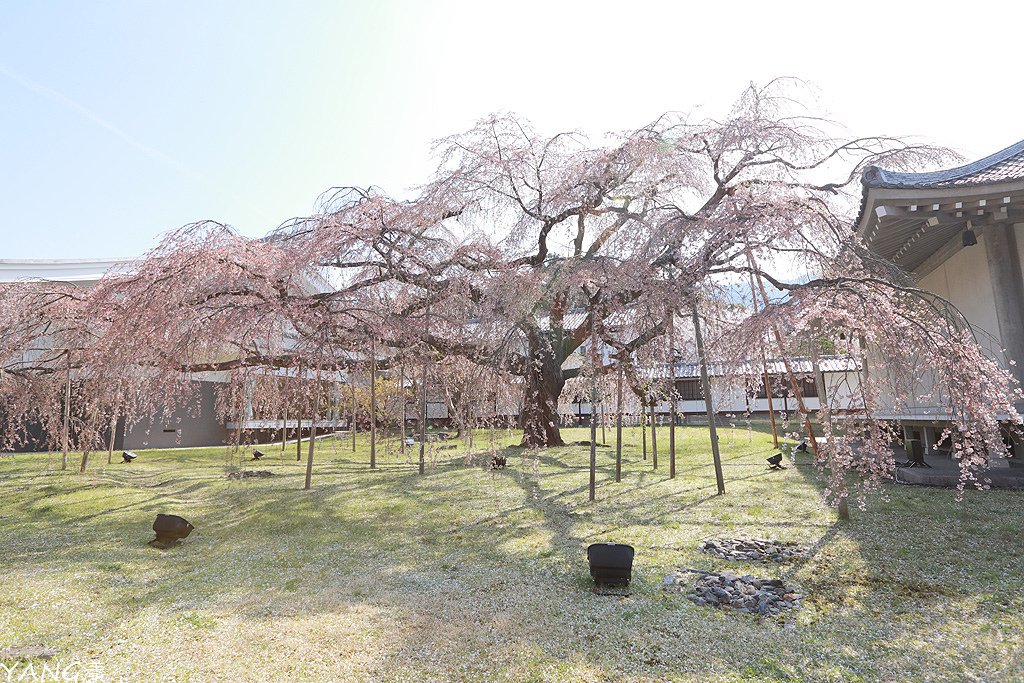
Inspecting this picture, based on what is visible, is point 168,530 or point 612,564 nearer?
point 612,564

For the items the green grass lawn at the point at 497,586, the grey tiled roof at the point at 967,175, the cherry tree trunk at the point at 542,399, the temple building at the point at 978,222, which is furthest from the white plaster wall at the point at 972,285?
the cherry tree trunk at the point at 542,399

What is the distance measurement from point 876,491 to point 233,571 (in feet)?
27.1

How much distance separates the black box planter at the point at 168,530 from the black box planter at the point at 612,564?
16.6 ft

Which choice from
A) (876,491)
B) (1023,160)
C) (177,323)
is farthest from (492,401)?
(1023,160)

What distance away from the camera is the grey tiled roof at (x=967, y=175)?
6969 millimetres

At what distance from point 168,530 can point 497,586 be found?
4294 millimetres

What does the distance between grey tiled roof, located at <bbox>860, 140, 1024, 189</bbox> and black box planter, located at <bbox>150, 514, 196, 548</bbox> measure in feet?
31.9

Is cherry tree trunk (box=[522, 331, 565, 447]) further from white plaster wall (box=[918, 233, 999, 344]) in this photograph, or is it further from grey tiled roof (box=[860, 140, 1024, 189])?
white plaster wall (box=[918, 233, 999, 344])

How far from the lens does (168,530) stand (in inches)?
265

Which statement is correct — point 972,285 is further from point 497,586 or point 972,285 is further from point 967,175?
point 497,586

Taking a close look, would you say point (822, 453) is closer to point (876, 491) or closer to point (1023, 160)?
point (876, 491)

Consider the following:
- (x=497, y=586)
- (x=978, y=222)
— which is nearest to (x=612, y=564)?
(x=497, y=586)

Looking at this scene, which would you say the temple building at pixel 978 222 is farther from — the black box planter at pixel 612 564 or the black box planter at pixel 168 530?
the black box planter at pixel 168 530

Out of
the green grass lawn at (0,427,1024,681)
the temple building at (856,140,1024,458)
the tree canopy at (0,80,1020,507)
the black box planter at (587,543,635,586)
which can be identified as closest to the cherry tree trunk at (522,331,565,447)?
the tree canopy at (0,80,1020,507)
